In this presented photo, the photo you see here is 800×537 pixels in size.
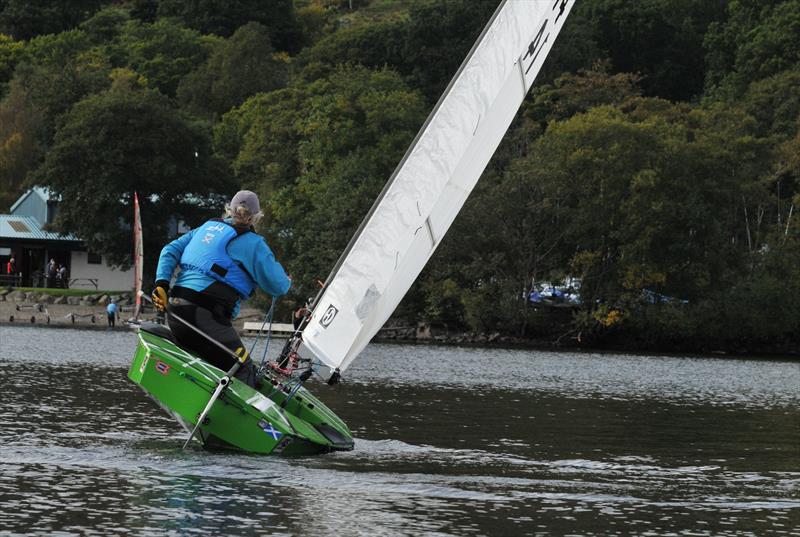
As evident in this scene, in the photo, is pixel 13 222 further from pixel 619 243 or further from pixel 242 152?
pixel 619 243

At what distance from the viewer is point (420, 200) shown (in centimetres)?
1498

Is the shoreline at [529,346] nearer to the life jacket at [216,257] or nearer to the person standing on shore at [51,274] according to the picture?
the person standing on shore at [51,274]

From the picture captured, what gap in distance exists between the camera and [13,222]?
289 feet

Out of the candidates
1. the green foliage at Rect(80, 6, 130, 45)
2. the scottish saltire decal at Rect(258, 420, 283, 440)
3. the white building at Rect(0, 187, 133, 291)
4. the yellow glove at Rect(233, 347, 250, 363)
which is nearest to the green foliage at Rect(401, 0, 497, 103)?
the white building at Rect(0, 187, 133, 291)

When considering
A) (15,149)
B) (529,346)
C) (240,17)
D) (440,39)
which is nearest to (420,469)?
(529,346)

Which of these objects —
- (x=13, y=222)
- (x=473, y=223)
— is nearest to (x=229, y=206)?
(x=473, y=223)

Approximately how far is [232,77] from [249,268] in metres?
104

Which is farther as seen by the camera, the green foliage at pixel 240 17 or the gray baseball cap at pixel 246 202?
the green foliage at pixel 240 17

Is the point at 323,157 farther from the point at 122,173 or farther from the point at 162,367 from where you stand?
the point at 162,367

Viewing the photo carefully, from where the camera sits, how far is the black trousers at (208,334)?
14.6 m

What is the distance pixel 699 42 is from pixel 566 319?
6186 cm

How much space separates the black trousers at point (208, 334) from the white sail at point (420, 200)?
707 mm

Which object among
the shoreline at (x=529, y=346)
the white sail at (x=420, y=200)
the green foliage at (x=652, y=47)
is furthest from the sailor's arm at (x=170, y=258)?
the green foliage at (x=652, y=47)

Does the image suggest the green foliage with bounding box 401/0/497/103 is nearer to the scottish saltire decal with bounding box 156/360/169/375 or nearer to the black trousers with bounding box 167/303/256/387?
the black trousers with bounding box 167/303/256/387
